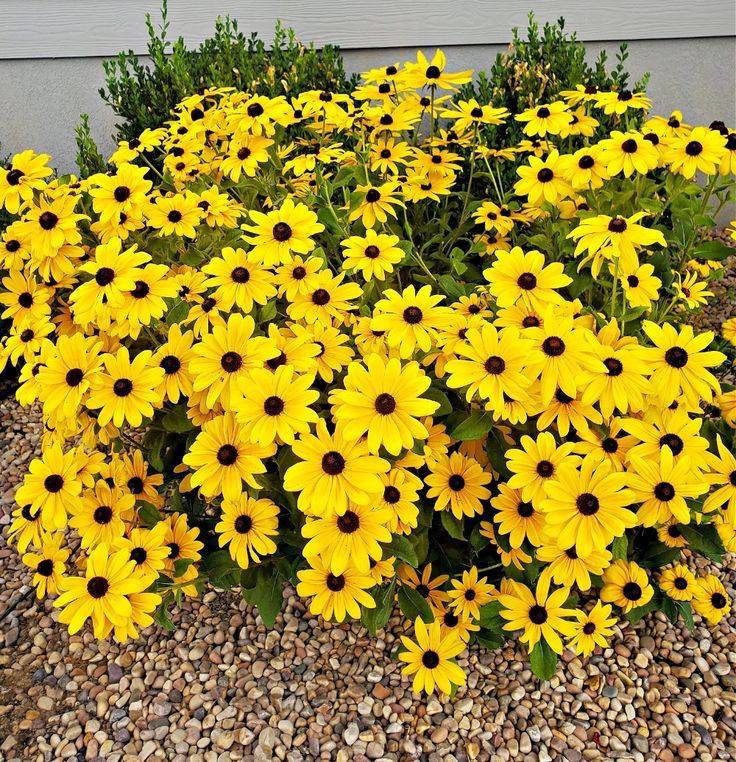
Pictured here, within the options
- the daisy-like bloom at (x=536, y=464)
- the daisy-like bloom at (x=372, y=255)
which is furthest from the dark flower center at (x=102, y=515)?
the daisy-like bloom at (x=536, y=464)

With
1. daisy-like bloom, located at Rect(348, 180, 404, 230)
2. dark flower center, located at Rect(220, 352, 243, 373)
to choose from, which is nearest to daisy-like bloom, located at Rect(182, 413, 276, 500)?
dark flower center, located at Rect(220, 352, 243, 373)

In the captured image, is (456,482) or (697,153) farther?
(697,153)

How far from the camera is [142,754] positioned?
2.01 m

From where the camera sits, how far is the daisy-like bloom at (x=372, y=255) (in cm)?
193

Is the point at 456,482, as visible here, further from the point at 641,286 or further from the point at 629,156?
the point at 629,156

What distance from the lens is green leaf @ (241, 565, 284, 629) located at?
6.30ft

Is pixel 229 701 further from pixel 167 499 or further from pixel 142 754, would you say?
pixel 167 499

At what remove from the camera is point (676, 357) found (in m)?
1.58

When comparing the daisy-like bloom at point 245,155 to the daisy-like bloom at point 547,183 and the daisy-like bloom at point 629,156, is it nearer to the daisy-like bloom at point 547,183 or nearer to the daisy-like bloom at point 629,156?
the daisy-like bloom at point 547,183

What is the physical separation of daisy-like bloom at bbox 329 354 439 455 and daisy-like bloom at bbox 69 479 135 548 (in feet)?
2.28

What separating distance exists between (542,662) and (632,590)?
13.6 inches

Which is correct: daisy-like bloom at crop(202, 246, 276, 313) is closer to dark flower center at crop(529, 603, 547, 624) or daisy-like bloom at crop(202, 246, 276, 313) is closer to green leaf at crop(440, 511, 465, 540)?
green leaf at crop(440, 511, 465, 540)

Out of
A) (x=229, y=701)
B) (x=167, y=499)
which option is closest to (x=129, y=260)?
(x=167, y=499)

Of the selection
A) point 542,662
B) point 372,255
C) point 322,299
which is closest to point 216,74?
point 372,255
